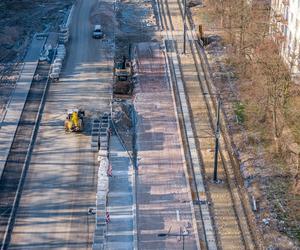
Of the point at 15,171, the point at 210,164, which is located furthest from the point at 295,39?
the point at 15,171

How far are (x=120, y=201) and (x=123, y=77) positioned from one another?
1964 centimetres

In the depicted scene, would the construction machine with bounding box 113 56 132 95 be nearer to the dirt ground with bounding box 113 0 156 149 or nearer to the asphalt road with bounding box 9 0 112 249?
the asphalt road with bounding box 9 0 112 249

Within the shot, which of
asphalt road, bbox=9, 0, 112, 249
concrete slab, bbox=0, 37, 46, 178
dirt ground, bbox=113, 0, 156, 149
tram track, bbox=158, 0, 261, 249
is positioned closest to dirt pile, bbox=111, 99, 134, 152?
dirt ground, bbox=113, 0, 156, 149

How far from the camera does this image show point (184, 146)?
49.5 m

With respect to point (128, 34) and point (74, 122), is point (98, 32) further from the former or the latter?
point (74, 122)

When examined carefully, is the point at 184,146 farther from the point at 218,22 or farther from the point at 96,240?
the point at 218,22

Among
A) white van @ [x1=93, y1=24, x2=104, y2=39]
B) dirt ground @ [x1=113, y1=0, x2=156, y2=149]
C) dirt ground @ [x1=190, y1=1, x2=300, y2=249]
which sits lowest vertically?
dirt ground @ [x1=190, y1=1, x2=300, y2=249]

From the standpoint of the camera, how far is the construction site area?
1594 inches

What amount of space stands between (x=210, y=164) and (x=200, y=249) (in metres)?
9.85

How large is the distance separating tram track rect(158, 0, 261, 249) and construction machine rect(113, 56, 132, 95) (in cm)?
473

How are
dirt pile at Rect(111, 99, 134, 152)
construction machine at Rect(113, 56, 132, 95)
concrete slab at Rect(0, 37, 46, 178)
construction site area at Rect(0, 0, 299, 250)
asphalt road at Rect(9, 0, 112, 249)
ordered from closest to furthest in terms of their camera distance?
1. asphalt road at Rect(9, 0, 112, 249)
2. construction site area at Rect(0, 0, 299, 250)
3. dirt pile at Rect(111, 99, 134, 152)
4. concrete slab at Rect(0, 37, 46, 178)
5. construction machine at Rect(113, 56, 132, 95)

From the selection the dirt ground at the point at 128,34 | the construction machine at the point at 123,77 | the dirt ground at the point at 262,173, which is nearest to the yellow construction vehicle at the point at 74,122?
the dirt ground at the point at 128,34

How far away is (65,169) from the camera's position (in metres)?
46.9

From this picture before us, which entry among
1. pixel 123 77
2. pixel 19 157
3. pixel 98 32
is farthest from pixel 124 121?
pixel 98 32
